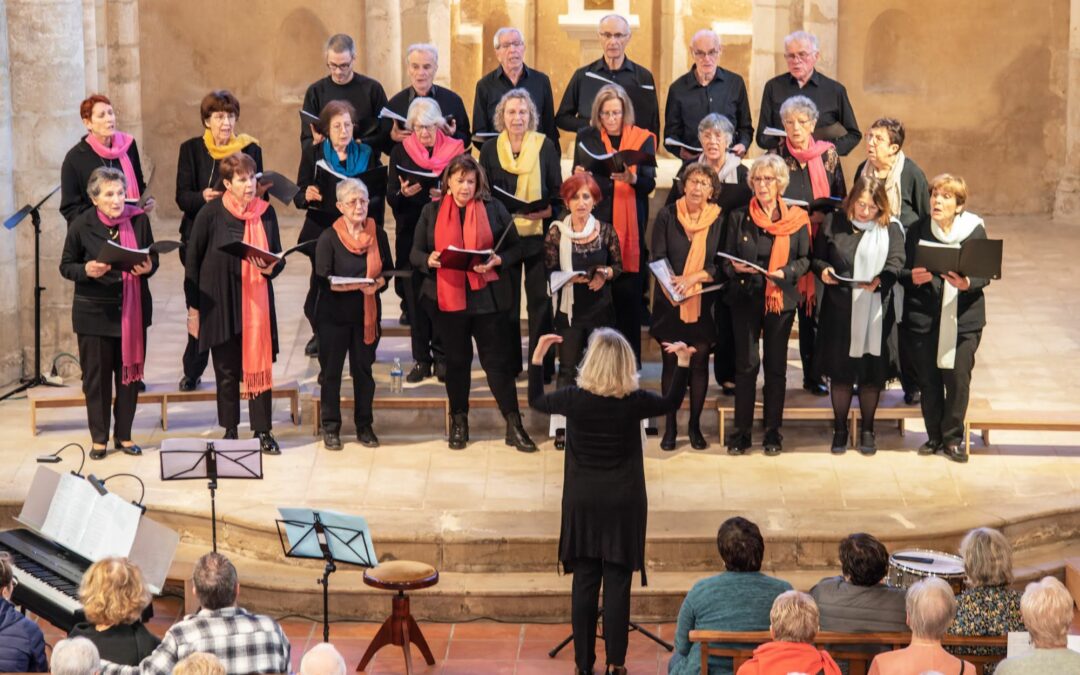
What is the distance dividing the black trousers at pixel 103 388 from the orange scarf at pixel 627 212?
2.69 metres

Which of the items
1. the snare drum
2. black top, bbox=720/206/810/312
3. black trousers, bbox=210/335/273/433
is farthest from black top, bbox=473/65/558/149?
the snare drum

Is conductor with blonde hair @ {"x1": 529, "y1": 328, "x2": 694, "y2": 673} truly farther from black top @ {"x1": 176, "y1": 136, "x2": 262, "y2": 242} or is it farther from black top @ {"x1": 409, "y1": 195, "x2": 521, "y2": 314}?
black top @ {"x1": 176, "y1": 136, "x2": 262, "y2": 242}

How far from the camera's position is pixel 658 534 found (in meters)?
8.95

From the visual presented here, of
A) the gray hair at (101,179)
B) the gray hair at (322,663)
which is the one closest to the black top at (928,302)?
the gray hair at (101,179)

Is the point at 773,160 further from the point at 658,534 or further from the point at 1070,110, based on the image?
the point at 1070,110

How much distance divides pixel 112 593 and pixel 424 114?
163 inches

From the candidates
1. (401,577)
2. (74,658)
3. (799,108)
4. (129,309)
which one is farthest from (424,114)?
(74,658)

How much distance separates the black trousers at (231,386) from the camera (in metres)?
10.0

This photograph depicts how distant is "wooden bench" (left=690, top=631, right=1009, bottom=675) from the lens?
6750 millimetres

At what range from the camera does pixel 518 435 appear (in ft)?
33.4

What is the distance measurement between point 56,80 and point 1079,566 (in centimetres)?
652

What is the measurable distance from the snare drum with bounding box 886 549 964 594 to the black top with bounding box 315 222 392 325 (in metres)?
3.23

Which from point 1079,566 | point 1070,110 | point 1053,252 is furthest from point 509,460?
point 1070,110

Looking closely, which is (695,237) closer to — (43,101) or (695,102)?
(695,102)
